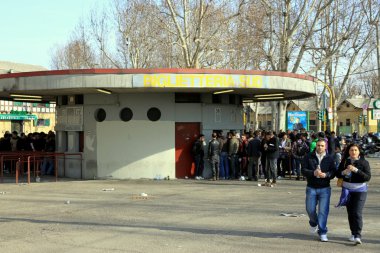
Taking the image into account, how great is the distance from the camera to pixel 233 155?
57.8ft

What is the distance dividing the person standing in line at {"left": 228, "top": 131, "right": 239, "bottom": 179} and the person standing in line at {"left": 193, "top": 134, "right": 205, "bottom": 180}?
957 mm

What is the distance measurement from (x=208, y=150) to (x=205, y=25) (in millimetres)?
17285

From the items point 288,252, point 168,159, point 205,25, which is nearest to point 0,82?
point 168,159

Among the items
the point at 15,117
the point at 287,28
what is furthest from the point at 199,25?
the point at 15,117

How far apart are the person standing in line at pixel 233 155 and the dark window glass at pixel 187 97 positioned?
1773 millimetres

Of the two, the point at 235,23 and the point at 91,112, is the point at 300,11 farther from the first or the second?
the point at 91,112

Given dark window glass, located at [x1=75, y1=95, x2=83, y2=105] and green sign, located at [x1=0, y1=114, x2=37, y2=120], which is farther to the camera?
green sign, located at [x1=0, y1=114, x2=37, y2=120]

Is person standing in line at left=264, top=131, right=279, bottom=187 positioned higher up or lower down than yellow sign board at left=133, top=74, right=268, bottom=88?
lower down

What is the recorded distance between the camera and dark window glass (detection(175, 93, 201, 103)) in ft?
58.9

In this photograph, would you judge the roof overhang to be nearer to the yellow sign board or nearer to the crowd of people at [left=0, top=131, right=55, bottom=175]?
the yellow sign board

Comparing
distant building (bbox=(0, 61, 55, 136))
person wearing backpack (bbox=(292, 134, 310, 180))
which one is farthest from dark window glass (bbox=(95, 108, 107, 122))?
distant building (bbox=(0, 61, 55, 136))

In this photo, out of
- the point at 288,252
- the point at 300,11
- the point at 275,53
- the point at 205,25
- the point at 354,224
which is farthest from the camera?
the point at 275,53

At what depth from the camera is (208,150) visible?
17.4 m

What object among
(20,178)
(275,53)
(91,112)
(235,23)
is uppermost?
(235,23)
